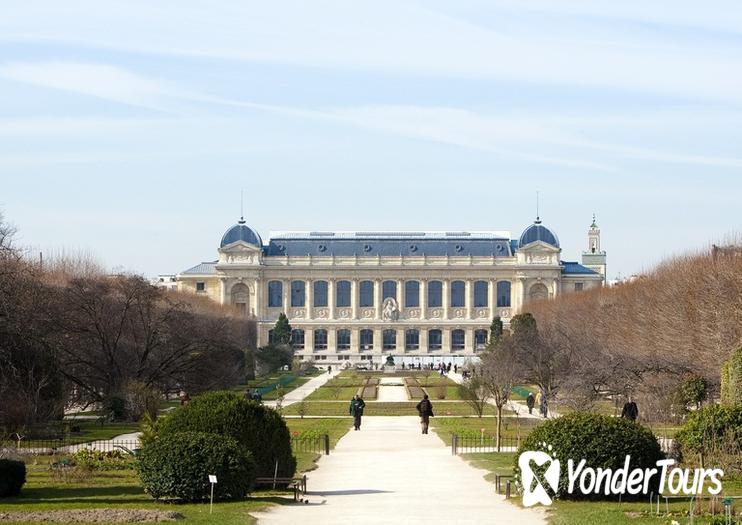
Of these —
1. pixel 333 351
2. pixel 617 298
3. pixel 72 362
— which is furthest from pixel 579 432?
pixel 333 351

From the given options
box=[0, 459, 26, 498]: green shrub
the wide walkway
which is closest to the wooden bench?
the wide walkway

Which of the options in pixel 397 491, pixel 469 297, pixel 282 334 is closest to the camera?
pixel 397 491

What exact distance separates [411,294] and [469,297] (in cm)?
510

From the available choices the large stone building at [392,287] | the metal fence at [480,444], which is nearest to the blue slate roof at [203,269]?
the large stone building at [392,287]

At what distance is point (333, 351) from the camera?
13475 centimetres

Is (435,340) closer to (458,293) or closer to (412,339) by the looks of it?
(412,339)

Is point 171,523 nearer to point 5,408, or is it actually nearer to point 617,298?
point 5,408

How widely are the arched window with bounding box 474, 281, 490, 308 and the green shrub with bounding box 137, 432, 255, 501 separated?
377 feet

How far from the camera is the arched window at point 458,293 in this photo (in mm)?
136750

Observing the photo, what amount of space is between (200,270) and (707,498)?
401 feet

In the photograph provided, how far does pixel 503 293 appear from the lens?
5374 inches

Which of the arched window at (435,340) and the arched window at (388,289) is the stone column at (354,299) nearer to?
the arched window at (388,289)

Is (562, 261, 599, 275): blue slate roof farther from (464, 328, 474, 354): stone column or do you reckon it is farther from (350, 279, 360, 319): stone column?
(350, 279, 360, 319): stone column

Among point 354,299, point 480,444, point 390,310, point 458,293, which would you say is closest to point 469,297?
point 458,293
